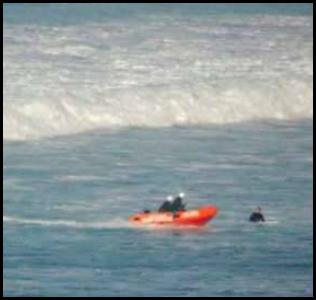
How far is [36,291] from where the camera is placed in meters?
17.3

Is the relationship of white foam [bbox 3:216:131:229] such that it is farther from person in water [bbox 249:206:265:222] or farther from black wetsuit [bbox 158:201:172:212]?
person in water [bbox 249:206:265:222]

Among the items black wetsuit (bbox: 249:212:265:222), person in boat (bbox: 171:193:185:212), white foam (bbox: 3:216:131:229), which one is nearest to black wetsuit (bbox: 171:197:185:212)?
person in boat (bbox: 171:193:185:212)

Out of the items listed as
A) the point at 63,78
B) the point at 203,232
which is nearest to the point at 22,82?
the point at 63,78

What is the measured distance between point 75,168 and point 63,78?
1.95 meters

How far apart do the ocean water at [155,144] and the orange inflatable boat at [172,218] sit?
3.4 inches

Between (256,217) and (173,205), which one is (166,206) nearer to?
(173,205)

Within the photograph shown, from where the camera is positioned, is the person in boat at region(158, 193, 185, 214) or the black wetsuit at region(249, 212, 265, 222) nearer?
the person in boat at region(158, 193, 185, 214)

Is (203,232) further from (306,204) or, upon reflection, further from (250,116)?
(250,116)

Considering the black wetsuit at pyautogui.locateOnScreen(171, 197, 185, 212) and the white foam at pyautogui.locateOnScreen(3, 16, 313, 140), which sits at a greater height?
the white foam at pyautogui.locateOnScreen(3, 16, 313, 140)

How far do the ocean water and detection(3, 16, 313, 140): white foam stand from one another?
0.07ft

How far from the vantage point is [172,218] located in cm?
1836

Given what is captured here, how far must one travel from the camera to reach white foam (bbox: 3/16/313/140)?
66.8ft

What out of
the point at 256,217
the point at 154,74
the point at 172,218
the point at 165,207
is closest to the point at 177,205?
the point at 165,207

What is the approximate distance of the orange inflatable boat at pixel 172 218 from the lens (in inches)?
722
